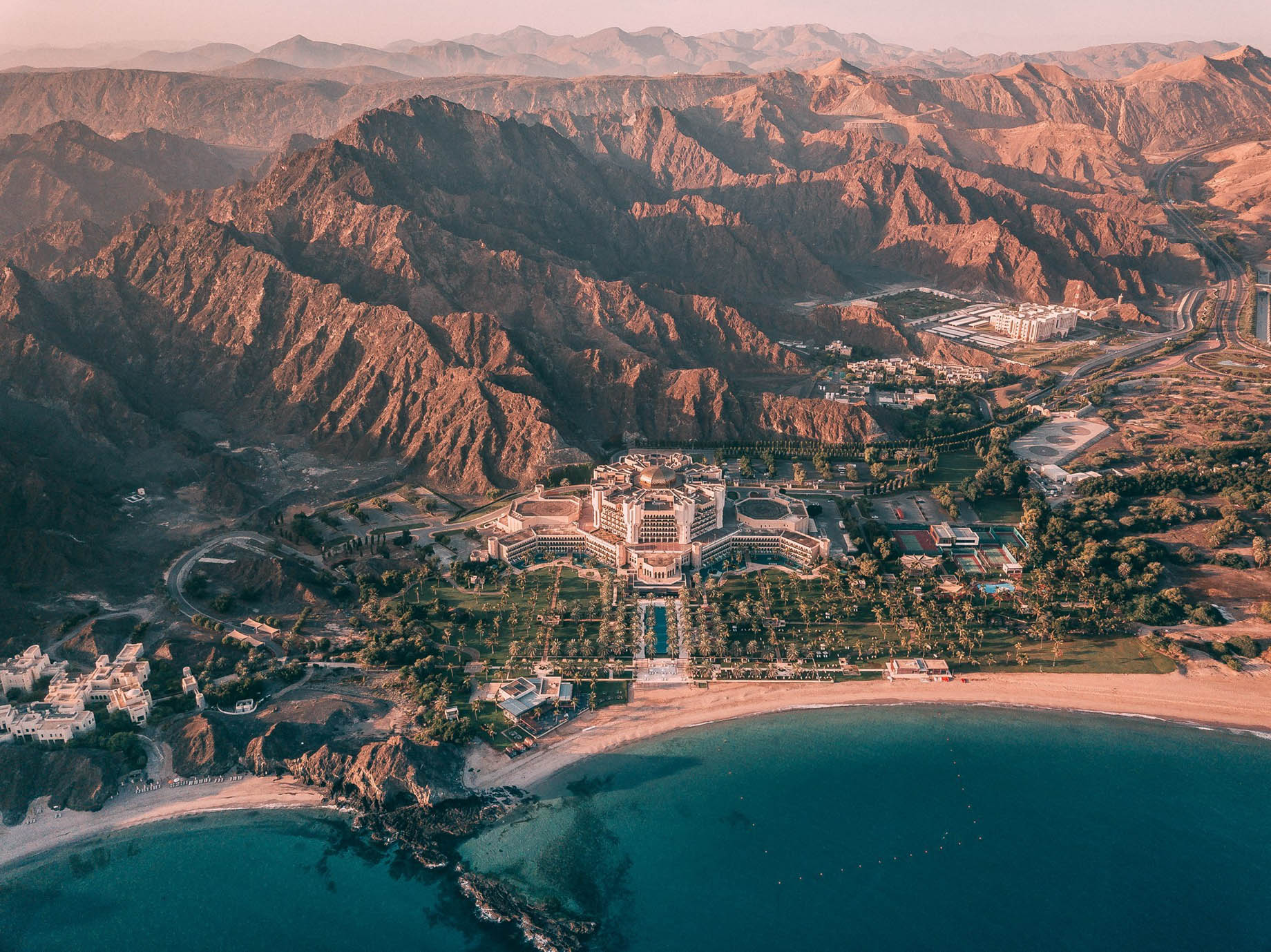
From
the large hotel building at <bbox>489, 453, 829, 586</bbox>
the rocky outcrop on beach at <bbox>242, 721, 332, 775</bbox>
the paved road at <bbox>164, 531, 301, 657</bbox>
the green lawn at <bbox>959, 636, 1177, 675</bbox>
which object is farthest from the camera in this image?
the large hotel building at <bbox>489, 453, 829, 586</bbox>

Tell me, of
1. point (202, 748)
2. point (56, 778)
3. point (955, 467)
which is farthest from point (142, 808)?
point (955, 467)

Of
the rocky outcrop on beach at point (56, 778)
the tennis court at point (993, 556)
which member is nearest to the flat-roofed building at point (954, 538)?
the tennis court at point (993, 556)

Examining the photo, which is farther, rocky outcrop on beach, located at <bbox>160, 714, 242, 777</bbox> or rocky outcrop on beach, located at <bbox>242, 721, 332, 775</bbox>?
rocky outcrop on beach, located at <bbox>242, 721, 332, 775</bbox>

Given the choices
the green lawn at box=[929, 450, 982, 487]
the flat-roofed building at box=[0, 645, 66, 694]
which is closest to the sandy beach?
the flat-roofed building at box=[0, 645, 66, 694]

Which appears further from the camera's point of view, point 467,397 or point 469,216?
point 469,216

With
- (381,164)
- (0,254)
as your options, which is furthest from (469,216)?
(0,254)

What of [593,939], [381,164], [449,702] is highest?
[381,164]

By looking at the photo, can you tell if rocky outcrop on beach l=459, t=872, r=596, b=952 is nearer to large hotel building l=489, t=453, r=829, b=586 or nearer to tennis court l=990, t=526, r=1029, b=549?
large hotel building l=489, t=453, r=829, b=586

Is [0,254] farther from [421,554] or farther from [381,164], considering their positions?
[421,554]
